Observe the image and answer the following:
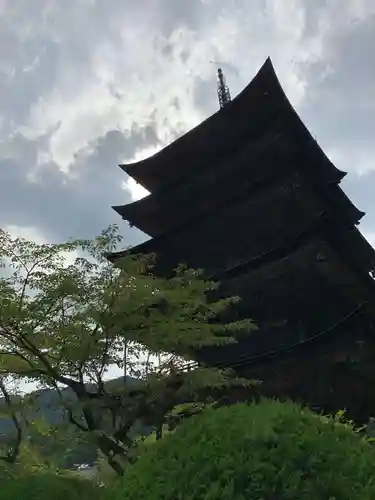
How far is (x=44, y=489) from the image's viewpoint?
4.02 meters

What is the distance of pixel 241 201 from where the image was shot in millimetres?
13750

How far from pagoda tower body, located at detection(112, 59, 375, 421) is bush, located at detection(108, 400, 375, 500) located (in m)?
8.07

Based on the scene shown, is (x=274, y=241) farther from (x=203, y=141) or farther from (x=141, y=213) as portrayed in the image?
(x=141, y=213)

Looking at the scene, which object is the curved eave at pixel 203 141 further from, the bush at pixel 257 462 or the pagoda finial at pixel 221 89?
the bush at pixel 257 462

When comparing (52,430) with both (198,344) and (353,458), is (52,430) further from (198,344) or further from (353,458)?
(353,458)

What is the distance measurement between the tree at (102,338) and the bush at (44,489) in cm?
284

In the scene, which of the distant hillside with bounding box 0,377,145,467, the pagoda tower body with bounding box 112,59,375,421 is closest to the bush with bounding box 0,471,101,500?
the distant hillside with bounding box 0,377,145,467

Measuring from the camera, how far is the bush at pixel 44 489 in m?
3.94

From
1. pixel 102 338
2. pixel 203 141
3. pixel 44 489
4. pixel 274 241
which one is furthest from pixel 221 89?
pixel 44 489

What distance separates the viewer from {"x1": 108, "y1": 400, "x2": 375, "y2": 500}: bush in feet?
7.27

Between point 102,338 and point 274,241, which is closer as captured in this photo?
point 102,338

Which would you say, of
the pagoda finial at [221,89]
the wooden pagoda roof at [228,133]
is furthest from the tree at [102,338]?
the pagoda finial at [221,89]

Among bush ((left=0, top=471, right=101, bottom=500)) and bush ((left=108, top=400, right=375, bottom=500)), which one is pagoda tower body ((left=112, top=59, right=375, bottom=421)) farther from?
bush ((left=108, top=400, right=375, bottom=500))

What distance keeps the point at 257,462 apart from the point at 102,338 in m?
5.79
